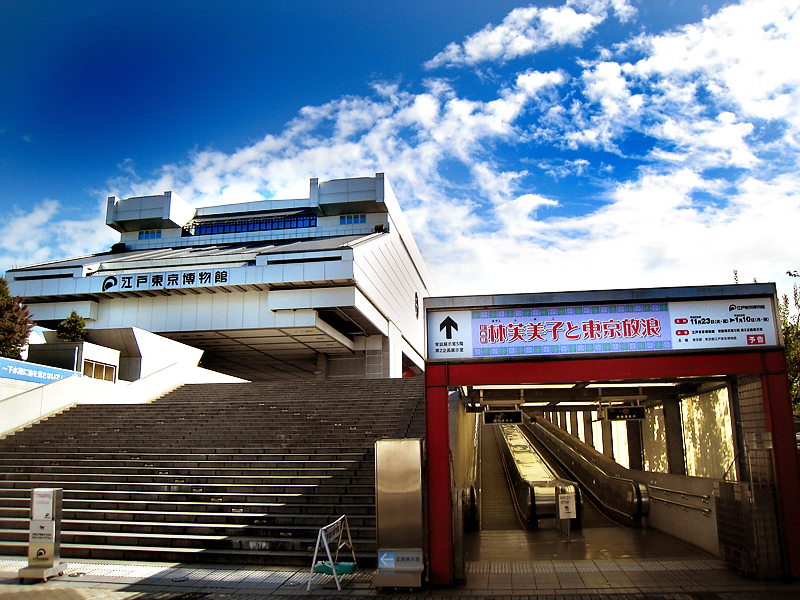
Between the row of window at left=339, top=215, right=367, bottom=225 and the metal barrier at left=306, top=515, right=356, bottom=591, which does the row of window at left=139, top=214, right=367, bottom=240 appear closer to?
the row of window at left=339, top=215, right=367, bottom=225

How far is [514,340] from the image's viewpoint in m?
8.87

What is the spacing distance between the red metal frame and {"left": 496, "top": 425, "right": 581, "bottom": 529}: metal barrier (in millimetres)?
4353

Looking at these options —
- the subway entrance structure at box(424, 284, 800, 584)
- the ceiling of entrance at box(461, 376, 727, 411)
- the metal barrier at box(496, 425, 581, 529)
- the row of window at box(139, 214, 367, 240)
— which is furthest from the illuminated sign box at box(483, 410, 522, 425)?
the row of window at box(139, 214, 367, 240)

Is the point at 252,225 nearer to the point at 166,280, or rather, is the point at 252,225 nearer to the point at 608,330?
the point at 166,280

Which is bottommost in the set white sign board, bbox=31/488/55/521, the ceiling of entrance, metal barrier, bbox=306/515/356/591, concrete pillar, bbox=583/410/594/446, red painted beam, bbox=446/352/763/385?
metal barrier, bbox=306/515/356/591

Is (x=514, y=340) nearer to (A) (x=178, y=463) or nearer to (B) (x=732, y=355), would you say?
(B) (x=732, y=355)

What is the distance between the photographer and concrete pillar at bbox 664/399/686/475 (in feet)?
39.0

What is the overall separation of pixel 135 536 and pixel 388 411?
8171mm

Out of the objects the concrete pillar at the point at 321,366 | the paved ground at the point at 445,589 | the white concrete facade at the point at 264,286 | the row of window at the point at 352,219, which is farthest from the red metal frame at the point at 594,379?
the row of window at the point at 352,219

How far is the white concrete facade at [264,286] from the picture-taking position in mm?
34656

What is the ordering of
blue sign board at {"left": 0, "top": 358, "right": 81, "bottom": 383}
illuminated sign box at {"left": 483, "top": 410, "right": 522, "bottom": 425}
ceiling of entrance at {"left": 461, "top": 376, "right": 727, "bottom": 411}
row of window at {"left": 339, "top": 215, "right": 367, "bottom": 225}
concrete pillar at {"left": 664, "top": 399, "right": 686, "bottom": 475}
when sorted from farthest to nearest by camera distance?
1. row of window at {"left": 339, "top": 215, "right": 367, "bottom": 225}
2. blue sign board at {"left": 0, "top": 358, "right": 81, "bottom": 383}
3. illuminated sign box at {"left": 483, "top": 410, "right": 522, "bottom": 425}
4. concrete pillar at {"left": 664, "top": 399, "right": 686, "bottom": 475}
5. ceiling of entrance at {"left": 461, "top": 376, "right": 727, "bottom": 411}

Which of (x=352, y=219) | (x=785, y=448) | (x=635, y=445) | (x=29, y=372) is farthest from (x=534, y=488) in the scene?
(x=352, y=219)

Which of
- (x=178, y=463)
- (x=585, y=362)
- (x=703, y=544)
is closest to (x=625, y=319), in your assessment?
(x=585, y=362)

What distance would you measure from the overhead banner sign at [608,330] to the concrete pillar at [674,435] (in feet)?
Result: 12.0
